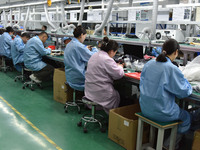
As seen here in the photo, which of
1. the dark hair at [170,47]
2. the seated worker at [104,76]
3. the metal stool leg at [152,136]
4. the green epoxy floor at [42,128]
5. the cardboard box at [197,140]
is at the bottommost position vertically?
the green epoxy floor at [42,128]

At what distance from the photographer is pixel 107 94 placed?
2.93m

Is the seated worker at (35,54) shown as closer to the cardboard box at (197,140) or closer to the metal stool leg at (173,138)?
the metal stool leg at (173,138)

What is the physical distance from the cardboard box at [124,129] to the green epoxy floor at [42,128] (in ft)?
0.36

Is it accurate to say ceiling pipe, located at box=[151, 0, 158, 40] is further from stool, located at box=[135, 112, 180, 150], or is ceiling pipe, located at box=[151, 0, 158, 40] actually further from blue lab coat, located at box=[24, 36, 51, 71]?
blue lab coat, located at box=[24, 36, 51, 71]

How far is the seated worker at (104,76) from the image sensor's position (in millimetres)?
2877

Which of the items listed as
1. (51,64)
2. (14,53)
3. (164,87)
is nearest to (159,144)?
(164,87)

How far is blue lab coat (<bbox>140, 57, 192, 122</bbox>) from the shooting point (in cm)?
212

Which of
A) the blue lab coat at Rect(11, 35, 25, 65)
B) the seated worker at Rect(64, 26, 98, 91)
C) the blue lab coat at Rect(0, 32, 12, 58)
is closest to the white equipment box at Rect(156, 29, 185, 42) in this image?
the seated worker at Rect(64, 26, 98, 91)

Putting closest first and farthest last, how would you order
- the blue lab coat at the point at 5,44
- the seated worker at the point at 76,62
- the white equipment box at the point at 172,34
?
the seated worker at the point at 76,62
the white equipment box at the point at 172,34
the blue lab coat at the point at 5,44

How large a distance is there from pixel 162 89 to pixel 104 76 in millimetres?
959

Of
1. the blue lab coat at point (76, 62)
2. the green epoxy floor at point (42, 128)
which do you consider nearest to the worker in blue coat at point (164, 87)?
the green epoxy floor at point (42, 128)

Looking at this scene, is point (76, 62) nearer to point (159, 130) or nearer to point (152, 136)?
point (152, 136)

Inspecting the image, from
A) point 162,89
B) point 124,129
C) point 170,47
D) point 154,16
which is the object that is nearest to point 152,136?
point 124,129

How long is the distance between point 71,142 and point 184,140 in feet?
4.91
